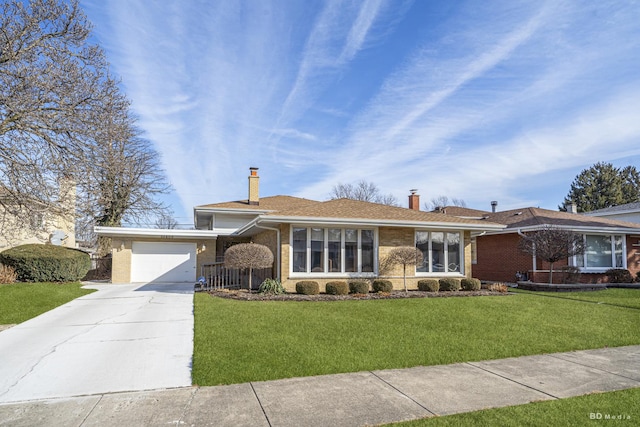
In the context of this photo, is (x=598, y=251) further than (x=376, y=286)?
Yes

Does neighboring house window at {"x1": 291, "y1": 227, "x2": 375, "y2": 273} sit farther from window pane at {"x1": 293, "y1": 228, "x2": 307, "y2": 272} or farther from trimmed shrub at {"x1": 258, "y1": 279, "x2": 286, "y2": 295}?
trimmed shrub at {"x1": 258, "y1": 279, "x2": 286, "y2": 295}

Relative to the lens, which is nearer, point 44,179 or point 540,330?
point 540,330

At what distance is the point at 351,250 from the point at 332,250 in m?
0.76

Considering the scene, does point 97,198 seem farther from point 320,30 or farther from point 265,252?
point 320,30

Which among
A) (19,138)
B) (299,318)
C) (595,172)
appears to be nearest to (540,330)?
(299,318)

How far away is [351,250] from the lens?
597 inches

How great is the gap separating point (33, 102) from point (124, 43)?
3.69 metres

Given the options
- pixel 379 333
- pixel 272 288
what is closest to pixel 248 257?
pixel 272 288

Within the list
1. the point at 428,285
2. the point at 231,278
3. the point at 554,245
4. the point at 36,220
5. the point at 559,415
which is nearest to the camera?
the point at 559,415

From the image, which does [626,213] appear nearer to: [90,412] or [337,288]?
[337,288]

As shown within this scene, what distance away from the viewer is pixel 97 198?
1042cm

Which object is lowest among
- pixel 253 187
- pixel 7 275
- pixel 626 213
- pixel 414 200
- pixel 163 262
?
pixel 7 275

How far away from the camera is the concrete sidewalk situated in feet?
14.0

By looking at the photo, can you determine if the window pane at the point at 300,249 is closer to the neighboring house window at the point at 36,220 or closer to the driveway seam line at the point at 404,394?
the neighboring house window at the point at 36,220
